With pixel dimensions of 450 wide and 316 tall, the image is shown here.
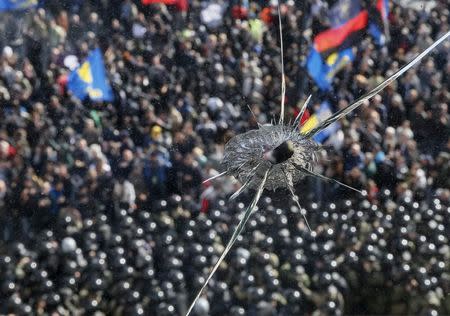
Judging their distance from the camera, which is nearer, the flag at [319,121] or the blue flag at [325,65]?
the flag at [319,121]

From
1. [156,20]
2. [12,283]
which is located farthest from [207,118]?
[12,283]

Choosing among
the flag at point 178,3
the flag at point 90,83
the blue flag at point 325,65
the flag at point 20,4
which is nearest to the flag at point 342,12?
the blue flag at point 325,65

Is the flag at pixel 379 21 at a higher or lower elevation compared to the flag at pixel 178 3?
higher

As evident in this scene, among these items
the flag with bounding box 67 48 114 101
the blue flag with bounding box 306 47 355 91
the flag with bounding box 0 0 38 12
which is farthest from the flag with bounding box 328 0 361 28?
the flag with bounding box 0 0 38 12

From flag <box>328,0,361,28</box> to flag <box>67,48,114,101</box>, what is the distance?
252 centimetres

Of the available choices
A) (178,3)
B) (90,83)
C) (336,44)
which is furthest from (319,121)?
(90,83)

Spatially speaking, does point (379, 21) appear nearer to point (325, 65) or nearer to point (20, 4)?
point (325, 65)

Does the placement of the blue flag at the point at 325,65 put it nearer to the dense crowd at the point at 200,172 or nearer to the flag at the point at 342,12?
the dense crowd at the point at 200,172

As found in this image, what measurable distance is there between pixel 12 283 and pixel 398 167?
3.56 meters

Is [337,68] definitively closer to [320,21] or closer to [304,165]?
[320,21]

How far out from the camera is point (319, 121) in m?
7.75

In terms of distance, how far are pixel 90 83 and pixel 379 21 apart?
3.14 meters

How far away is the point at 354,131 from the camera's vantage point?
7.62 m

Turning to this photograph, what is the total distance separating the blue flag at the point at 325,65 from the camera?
8.22m
